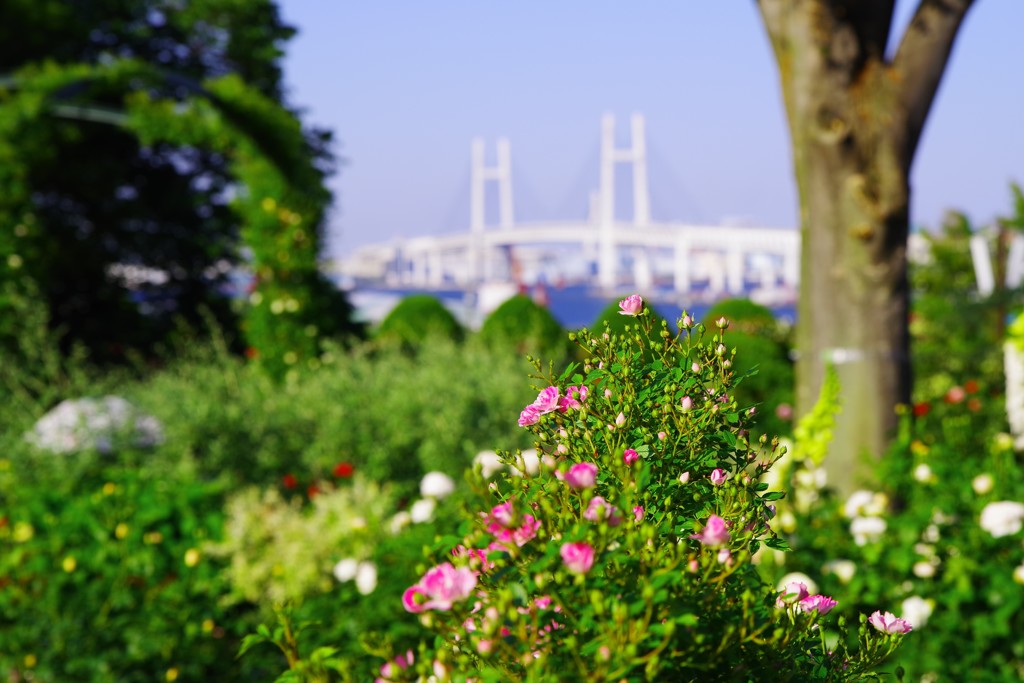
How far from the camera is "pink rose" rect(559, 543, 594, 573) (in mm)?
1185

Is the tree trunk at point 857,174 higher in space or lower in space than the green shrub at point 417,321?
higher

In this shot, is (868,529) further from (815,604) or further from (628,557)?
(628,557)

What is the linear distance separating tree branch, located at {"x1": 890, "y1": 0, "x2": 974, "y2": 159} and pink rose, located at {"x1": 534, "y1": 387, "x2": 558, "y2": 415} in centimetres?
450

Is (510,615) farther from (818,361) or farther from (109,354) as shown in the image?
(109,354)

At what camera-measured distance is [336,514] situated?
4539mm

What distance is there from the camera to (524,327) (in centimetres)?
1454

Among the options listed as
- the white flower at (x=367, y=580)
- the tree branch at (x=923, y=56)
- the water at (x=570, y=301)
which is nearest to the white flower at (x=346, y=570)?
the white flower at (x=367, y=580)

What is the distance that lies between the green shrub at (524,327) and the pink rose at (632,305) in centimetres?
1132

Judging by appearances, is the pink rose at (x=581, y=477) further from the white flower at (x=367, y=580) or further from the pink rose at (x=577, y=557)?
the white flower at (x=367, y=580)

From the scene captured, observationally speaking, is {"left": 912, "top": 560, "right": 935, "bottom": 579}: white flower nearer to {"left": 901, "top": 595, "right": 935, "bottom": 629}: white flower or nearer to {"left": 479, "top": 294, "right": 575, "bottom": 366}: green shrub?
{"left": 901, "top": 595, "right": 935, "bottom": 629}: white flower

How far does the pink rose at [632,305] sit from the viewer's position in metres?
1.53

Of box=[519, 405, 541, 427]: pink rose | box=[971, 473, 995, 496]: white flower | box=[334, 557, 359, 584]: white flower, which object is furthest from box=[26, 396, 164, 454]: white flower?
box=[519, 405, 541, 427]: pink rose

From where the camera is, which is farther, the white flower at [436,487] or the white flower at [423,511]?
the white flower at [436,487]

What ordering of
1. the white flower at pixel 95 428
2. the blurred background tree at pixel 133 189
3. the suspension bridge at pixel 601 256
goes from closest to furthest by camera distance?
the white flower at pixel 95 428 < the blurred background tree at pixel 133 189 < the suspension bridge at pixel 601 256
